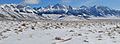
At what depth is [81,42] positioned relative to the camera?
845cm

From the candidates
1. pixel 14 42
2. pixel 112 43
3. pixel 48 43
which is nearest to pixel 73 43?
pixel 48 43

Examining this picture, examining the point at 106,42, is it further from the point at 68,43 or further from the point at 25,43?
the point at 25,43

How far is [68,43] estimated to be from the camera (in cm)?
828

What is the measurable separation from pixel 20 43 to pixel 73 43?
10.1 feet

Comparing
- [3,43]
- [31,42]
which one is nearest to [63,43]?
[31,42]

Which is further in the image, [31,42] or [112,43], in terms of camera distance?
[31,42]

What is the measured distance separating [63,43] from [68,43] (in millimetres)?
285

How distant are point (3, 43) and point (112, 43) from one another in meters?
6.21

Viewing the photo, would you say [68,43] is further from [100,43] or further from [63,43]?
[100,43]

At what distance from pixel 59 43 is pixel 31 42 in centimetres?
173

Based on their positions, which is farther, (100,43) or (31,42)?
(31,42)

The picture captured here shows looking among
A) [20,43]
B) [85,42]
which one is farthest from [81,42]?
[20,43]

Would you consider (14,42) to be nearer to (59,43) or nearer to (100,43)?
(59,43)

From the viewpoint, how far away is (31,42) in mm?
8703
